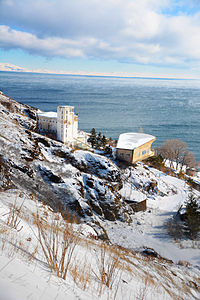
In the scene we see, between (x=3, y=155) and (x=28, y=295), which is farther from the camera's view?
(x=3, y=155)

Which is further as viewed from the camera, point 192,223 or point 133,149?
point 133,149

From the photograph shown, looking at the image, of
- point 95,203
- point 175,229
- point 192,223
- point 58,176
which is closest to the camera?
point 58,176

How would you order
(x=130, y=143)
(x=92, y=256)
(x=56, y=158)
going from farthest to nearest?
(x=130, y=143), (x=56, y=158), (x=92, y=256)

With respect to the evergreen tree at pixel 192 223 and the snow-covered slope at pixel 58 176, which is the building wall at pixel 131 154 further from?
the evergreen tree at pixel 192 223

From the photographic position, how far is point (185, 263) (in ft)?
42.9

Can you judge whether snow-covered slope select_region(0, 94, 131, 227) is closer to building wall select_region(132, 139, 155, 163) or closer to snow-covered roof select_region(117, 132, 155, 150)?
building wall select_region(132, 139, 155, 163)

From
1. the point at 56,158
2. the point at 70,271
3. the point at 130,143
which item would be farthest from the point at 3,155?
the point at 130,143

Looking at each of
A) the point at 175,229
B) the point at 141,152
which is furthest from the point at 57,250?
the point at 141,152

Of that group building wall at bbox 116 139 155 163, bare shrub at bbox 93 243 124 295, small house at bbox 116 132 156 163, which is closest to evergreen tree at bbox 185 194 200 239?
building wall at bbox 116 139 155 163

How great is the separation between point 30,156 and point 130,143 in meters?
17.4

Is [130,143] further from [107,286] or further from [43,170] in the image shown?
[107,286]

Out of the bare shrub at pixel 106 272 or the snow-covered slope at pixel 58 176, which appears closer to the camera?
the bare shrub at pixel 106 272

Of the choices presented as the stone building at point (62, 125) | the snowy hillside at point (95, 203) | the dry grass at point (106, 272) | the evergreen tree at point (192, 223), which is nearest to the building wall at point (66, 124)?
the stone building at point (62, 125)

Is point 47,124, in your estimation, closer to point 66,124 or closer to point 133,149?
point 66,124
